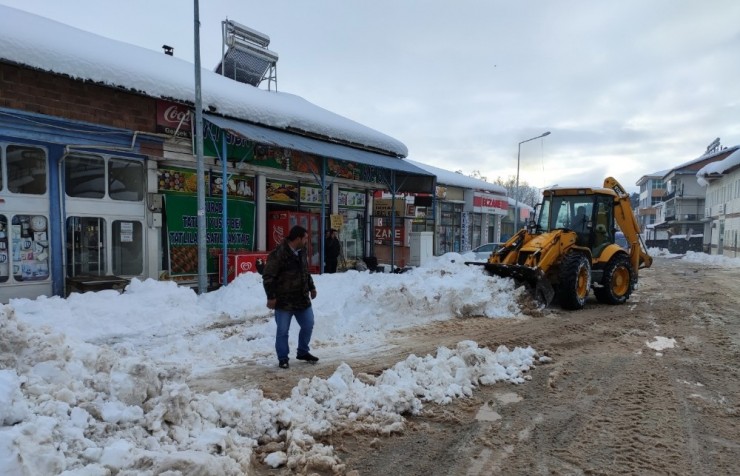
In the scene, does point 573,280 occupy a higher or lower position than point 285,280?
lower

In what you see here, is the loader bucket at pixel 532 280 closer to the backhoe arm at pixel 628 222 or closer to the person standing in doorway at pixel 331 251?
the backhoe arm at pixel 628 222

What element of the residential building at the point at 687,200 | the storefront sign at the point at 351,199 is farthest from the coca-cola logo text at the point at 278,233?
the residential building at the point at 687,200

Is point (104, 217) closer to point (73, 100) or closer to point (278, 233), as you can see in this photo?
point (73, 100)

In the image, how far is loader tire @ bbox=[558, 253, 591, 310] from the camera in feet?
34.3

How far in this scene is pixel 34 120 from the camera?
919cm

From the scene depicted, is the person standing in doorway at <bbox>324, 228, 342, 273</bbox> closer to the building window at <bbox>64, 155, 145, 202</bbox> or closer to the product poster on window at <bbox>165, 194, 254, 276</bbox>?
the product poster on window at <bbox>165, 194, 254, 276</bbox>

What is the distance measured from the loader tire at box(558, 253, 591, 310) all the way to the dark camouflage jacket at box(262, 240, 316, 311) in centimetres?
668

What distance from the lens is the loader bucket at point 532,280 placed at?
10.2 metres

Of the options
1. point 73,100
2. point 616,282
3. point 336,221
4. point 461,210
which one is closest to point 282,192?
point 336,221

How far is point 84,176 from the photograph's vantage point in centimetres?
1037

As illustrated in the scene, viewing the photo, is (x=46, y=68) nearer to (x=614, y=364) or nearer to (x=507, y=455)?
(x=507, y=455)

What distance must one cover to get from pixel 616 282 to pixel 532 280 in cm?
328

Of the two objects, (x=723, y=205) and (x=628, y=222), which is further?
(x=723, y=205)

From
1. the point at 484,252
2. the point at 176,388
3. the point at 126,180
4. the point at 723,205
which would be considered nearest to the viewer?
the point at 176,388
